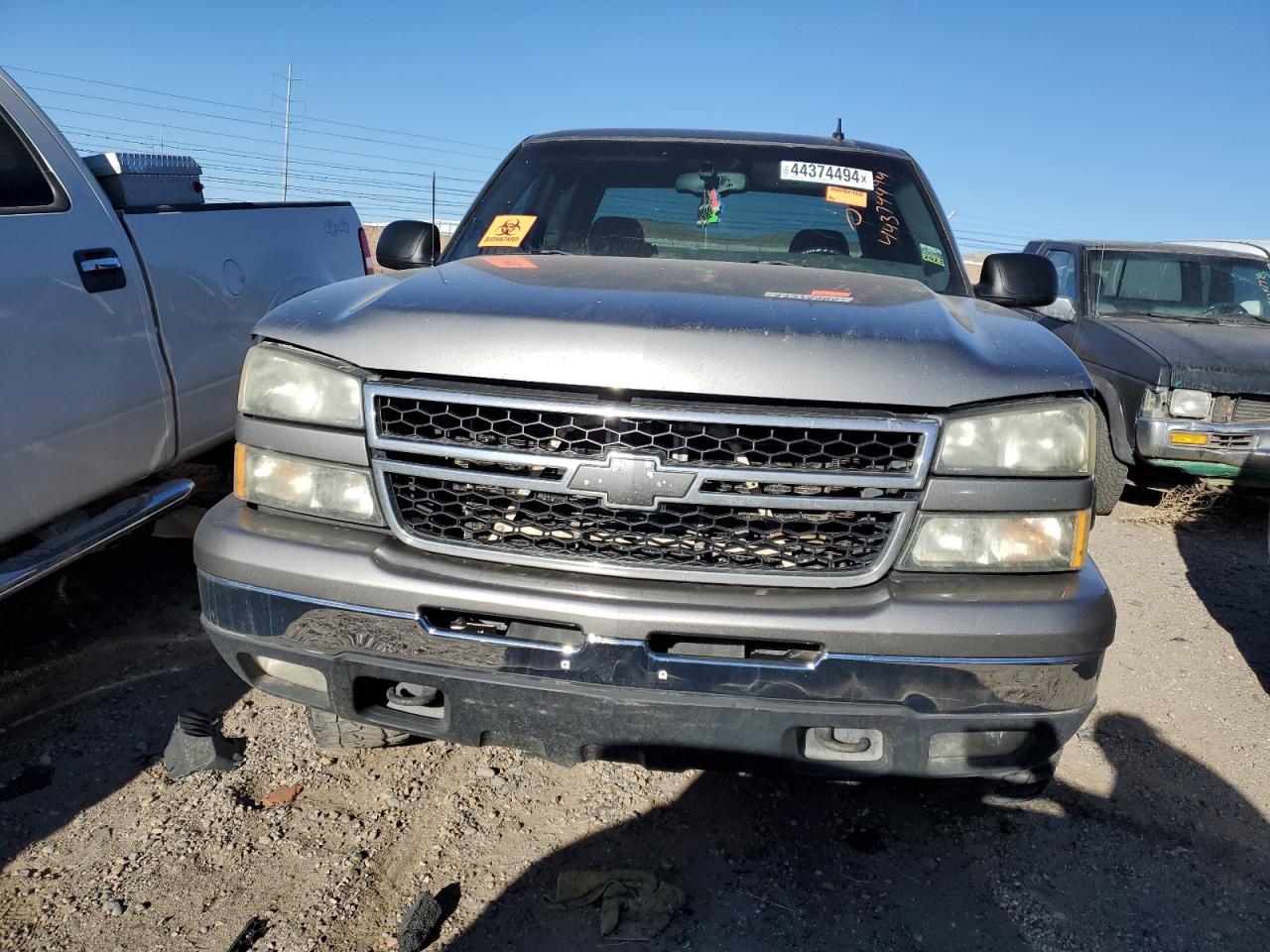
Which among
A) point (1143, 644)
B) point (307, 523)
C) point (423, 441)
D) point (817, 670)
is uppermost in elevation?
point (423, 441)

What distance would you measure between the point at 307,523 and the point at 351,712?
43 cm

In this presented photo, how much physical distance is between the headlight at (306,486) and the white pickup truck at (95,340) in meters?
1.02

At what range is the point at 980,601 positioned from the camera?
1.88m

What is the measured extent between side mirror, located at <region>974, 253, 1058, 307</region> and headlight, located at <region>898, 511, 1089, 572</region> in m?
1.43

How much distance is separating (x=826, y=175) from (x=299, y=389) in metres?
2.16

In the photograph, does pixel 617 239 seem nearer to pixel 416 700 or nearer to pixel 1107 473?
pixel 416 700

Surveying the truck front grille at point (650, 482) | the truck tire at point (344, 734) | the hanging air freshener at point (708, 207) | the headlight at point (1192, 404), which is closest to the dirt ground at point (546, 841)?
the truck tire at point (344, 734)

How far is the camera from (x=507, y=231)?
326 centimetres

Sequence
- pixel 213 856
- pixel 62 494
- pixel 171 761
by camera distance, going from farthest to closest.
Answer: pixel 62 494
pixel 171 761
pixel 213 856

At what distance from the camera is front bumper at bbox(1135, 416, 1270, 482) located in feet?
18.3

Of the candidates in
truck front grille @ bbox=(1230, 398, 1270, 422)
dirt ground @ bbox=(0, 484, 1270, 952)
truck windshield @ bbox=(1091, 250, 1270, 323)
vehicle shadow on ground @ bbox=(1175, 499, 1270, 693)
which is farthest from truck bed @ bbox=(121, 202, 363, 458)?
truck windshield @ bbox=(1091, 250, 1270, 323)

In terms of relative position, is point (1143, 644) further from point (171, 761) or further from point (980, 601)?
point (171, 761)

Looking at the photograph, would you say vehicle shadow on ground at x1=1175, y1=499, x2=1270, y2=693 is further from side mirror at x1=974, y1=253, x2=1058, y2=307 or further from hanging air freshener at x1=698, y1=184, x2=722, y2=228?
hanging air freshener at x1=698, y1=184, x2=722, y2=228

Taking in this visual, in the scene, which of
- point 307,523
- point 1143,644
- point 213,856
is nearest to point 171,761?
point 213,856
